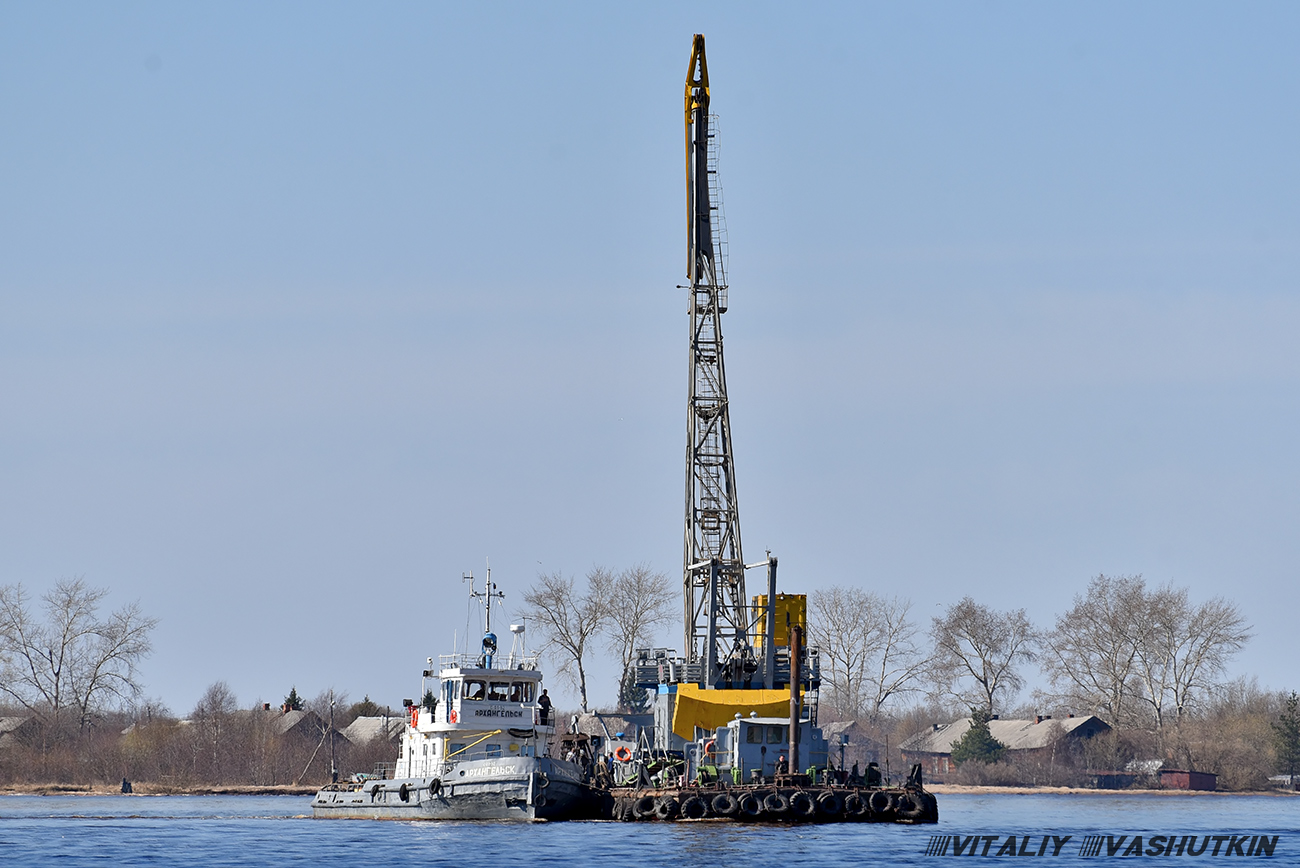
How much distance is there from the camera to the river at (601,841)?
47500 mm

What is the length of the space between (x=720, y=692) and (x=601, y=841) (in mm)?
14920

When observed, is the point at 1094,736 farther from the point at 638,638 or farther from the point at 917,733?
the point at 638,638

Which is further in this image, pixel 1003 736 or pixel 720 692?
pixel 1003 736

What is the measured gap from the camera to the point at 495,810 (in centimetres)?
5781

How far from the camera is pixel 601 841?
52031mm

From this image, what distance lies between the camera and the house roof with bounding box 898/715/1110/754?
12000cm

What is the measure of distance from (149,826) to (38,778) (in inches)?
1944

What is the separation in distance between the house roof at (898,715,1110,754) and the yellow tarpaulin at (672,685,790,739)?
198 feet

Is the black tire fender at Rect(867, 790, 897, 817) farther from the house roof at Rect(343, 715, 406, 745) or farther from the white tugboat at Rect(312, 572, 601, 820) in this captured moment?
the house roof at Rect(343, 715, 406, 745)

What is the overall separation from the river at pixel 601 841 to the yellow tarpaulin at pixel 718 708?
6.36 metres

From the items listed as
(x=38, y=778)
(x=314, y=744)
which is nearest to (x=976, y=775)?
(x=314, y=744)

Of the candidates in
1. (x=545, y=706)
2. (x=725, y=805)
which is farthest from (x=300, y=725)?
(x=725, y=805)

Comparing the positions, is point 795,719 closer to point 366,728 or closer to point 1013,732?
point 1013,732

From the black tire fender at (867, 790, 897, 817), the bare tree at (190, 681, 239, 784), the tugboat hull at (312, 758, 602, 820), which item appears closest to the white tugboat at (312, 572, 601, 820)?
the tugboat hull at (312, 758, 602, 820)
